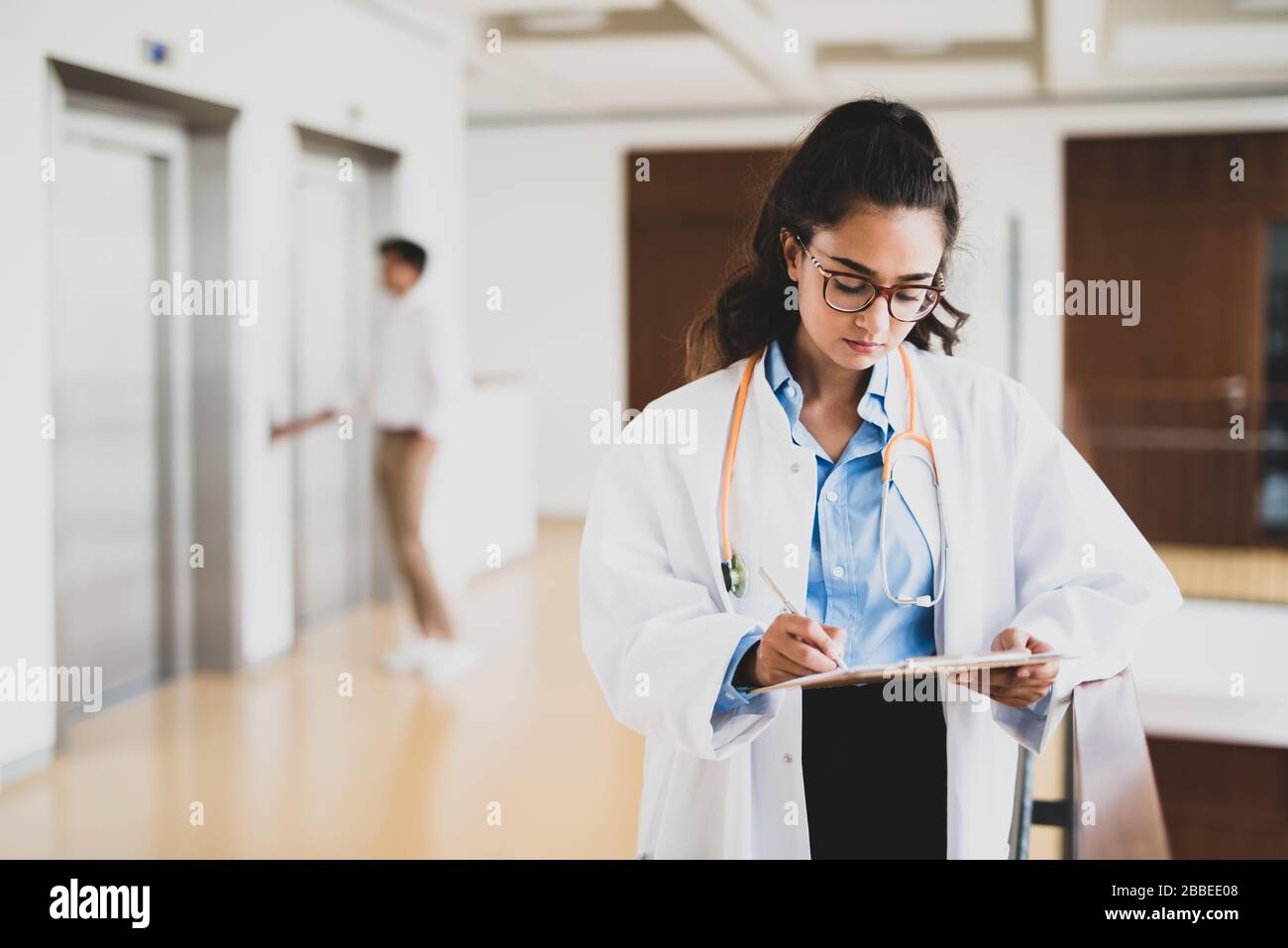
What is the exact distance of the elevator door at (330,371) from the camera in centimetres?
516

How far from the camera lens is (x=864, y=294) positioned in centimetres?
135

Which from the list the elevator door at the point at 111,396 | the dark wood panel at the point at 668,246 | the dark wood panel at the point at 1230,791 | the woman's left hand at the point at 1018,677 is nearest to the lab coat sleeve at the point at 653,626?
the woman's left hand at the point at 1018,677

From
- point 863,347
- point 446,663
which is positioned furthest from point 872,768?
point 446,663

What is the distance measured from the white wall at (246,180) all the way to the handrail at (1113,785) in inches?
113

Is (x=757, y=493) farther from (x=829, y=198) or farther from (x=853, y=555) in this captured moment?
(x=829, y=198)

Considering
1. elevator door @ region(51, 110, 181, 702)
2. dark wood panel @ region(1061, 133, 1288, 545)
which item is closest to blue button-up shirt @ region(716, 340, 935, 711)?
elevator door @ region(51, 110, 181, 702)

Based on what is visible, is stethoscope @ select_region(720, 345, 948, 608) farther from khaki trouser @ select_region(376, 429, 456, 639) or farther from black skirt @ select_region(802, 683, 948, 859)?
khaki trouser @ select_region(376, 429, 456, 639)

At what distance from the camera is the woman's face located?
134cm

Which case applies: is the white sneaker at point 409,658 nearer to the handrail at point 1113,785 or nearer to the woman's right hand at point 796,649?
the woman's right hand at point 796,649

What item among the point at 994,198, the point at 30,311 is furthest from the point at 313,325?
the point at 994,198

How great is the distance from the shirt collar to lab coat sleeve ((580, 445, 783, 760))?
0.17 metres
